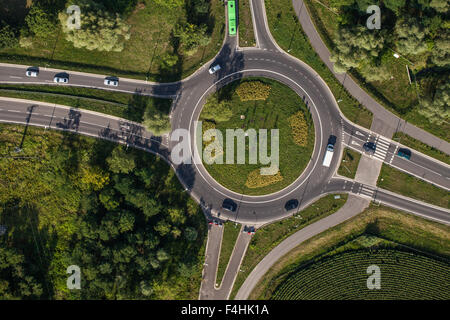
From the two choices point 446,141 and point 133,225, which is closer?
point 133,225

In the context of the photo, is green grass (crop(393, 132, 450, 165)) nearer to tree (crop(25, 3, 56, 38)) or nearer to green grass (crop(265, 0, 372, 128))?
green grass (crop(265, 0, 372, 128))

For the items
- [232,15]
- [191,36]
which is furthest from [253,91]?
[191,36]

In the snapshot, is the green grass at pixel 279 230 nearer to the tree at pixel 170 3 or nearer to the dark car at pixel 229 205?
the dark car at pixel 229 205

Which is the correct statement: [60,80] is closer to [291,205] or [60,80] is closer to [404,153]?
[291,205]

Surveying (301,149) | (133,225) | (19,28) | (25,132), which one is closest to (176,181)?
(133,225)

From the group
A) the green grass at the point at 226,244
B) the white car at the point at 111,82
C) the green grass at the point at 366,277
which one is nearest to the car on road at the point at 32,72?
the white car at the point at 111,82

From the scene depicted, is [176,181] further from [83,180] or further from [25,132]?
[25,132]

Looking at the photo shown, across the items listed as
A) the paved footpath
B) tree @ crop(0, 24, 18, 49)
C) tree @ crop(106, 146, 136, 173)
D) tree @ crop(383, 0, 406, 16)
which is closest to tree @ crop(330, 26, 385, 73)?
the paved footpath
